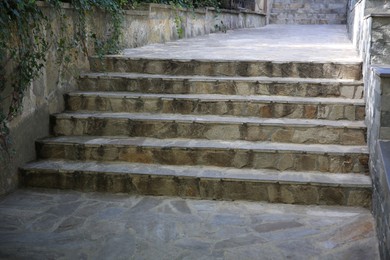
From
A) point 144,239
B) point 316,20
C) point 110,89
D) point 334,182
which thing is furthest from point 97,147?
point 316,20

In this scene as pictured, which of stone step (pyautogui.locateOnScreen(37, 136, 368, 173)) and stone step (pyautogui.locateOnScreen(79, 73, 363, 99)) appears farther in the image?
stone step (pyautogui.locateOnScreen(79, 73, 363, 99))

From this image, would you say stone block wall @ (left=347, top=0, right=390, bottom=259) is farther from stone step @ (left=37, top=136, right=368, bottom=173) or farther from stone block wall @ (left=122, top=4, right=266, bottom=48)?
stone block wall @ (left=122, top=4, right=266, bottom=48)

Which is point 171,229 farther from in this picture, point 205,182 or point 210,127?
point 210,127

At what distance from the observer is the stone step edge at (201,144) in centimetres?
367

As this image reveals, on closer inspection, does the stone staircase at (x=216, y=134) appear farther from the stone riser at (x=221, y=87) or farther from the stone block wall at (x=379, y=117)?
the stone block wall at (x=379, y=117)

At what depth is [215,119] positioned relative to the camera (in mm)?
4078

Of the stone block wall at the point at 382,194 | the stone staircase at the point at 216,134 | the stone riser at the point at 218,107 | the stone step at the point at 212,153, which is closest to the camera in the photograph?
the stone block wall at the point at 382,194

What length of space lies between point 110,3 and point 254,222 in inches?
134

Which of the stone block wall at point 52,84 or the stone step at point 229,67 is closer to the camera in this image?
the stone block wall at point 52,84

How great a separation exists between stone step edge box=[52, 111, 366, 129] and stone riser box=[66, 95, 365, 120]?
0.21ft

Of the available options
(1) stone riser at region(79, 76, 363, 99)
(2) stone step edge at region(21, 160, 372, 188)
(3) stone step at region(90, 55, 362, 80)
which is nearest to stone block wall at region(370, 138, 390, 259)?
(2) stone step edge at region(21, 160, 372, 188)

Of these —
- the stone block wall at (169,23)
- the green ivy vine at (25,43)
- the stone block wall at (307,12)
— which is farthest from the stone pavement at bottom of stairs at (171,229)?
the stone block wall at (307,12)

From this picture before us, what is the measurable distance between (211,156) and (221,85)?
39.4 inches

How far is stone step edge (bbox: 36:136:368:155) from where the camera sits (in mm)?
3674
